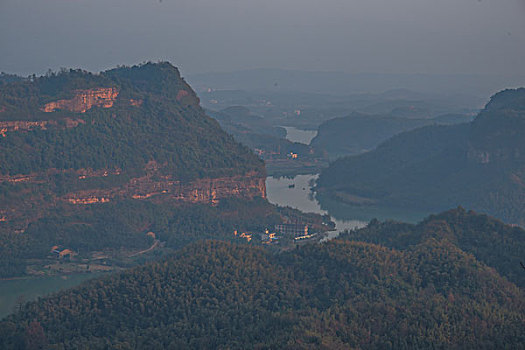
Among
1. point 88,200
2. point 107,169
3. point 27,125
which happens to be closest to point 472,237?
point 88,200

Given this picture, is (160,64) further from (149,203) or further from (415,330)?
(415,330)

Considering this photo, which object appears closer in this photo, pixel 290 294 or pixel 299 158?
pixel 290 294

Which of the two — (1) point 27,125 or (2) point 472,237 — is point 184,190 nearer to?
(1) point 27,125

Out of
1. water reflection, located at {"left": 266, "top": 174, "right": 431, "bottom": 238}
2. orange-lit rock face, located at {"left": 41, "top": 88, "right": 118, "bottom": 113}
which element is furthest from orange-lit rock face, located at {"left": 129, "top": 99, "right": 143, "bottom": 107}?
water reflection, located at {"left": 266, "top": 174, "right": 431, "bottom": 238}

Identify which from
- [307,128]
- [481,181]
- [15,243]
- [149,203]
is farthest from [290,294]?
[307,128]

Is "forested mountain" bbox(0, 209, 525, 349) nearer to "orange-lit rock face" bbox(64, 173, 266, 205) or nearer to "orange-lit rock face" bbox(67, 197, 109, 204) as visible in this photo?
"orange-lit rock face" bbox(67, 197, 109, 204)

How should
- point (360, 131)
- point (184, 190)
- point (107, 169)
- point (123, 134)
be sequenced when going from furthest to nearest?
point (360, 131), point (123, 134), point (184, 190), point (107, 169)

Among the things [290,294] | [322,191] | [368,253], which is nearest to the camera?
[290,294]
